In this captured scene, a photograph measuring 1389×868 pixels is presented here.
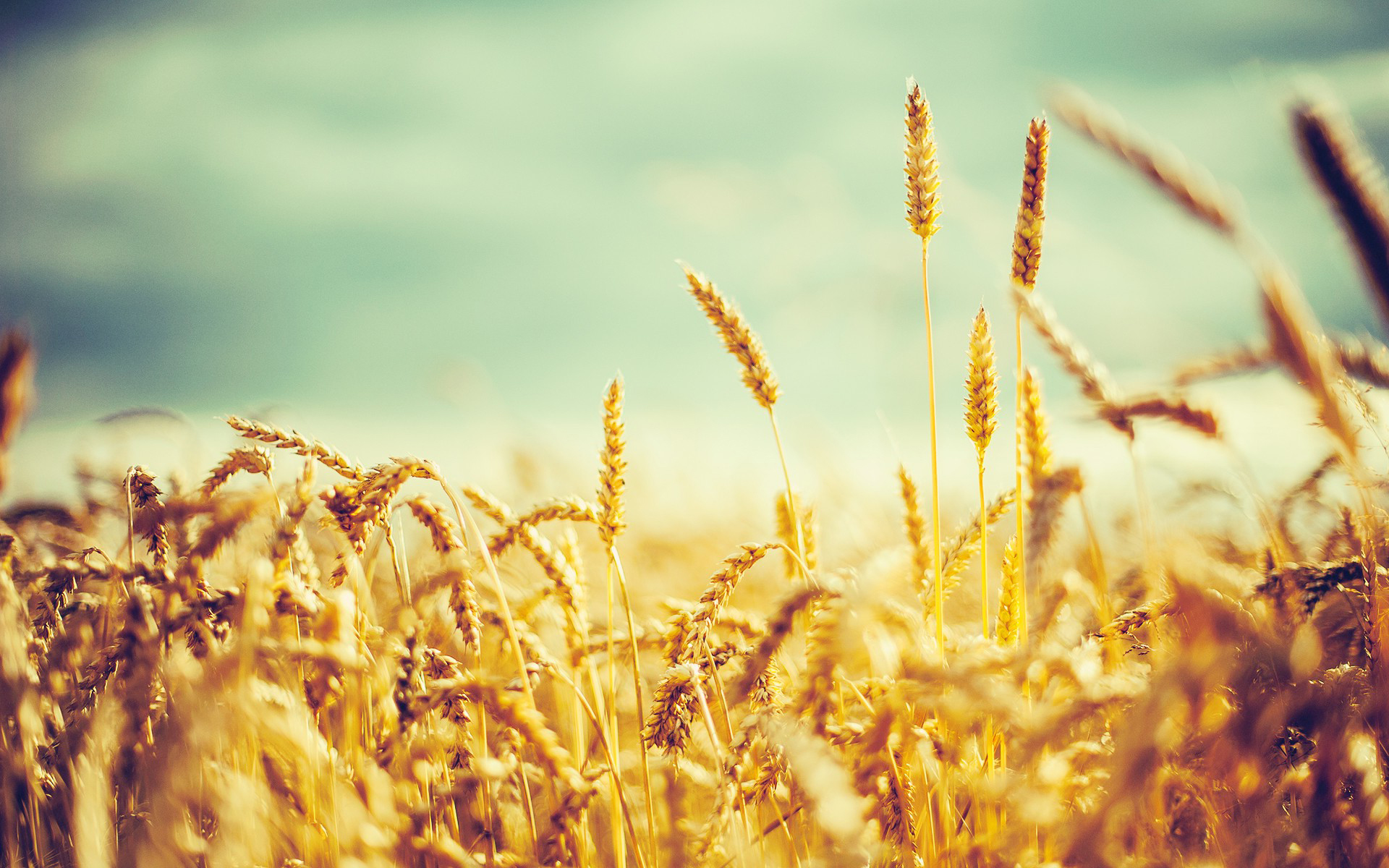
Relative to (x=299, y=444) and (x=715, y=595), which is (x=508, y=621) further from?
(x=299, y=444)

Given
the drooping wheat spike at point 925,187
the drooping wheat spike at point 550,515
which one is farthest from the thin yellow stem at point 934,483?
the drooping wheat spike at point 550,515

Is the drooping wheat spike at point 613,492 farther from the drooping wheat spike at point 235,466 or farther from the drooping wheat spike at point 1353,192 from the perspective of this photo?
the drooping wheat spike at point 1353,192

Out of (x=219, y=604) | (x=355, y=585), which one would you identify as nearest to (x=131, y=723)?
(x=219, y=604)

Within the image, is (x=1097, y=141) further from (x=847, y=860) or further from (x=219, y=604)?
(x=219, y=604)

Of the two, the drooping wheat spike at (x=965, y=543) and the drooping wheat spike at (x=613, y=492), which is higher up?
the drooping wheat spike at (x=613, y=492)

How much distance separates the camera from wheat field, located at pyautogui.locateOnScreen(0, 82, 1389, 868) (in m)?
0.97

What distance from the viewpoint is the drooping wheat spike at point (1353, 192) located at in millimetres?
878

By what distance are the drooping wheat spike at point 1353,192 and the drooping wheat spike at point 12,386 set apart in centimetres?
207

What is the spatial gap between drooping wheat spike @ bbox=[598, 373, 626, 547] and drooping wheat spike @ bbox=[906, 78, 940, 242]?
2.60 ft

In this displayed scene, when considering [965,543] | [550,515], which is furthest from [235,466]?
[965,543]

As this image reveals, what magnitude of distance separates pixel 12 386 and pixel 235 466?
20.5 inches

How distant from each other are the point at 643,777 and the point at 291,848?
2.60 feet

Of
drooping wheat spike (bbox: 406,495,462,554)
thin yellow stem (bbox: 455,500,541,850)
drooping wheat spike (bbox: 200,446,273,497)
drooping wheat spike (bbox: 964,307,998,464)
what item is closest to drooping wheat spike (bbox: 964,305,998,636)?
drooping wheat spike (bbox: 964,307,998,464)

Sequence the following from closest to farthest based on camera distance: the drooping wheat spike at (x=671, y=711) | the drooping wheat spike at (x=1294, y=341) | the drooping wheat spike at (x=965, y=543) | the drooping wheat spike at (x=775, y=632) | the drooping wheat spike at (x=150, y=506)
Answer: the drooping wheat spike at (x=1294, y=341) < the drooping wheat spike at (x=775, y=632) < the drooping wheat spike at (x=671, y=711) < the drooping wheat spike at (x=150, y=506) < the drooping wheat spike at (x=965, y=543)
